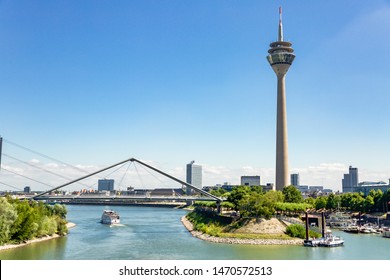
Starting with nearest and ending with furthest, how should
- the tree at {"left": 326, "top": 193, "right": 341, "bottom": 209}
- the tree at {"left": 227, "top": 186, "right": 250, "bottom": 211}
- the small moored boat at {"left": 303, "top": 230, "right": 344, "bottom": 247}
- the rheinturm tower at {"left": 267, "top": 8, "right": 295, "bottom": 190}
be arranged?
the small moored boat at {"left": 303, "top": 230, "right": 344, "bottom": 247}
the tree at {"left": 227, "top": 186, "right": 250, "bottom": 211}
the tree at {"left": 326, "top": 193, "right": 341, "bottom": 209}
the rheinturm tower at {"left": 267, "top": 8, "right": 295, "bottom": 190}

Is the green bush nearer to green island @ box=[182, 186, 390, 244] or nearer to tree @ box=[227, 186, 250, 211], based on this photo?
green island @ box=[182, 186, 390, 244]

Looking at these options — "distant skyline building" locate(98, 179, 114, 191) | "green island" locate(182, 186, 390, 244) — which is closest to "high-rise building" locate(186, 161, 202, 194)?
"distant skyline building" locate(98, 179, 114, 191)

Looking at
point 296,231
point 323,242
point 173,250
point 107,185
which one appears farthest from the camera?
point 107,185

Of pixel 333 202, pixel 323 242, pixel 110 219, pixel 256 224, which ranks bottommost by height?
pixel 110 219

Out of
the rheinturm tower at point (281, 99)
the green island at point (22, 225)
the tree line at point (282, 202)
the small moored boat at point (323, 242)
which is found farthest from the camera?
the rheinturm tower at point (281, 99)

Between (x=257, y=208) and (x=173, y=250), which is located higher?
(x=257, y=208)

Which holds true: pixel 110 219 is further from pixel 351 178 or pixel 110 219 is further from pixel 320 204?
pixel 351 178

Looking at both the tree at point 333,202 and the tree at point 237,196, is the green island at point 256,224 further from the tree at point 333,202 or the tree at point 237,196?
the tree at point 333,202

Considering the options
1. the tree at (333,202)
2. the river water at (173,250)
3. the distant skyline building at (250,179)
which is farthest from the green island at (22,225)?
the distant skyline building at (250,179)

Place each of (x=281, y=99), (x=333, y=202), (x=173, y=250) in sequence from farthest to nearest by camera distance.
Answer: (x=281, y=99) → (x=333, y=202) → (x=173, y=250)

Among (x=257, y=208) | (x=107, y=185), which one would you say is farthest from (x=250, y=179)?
(x=257, y=208)
